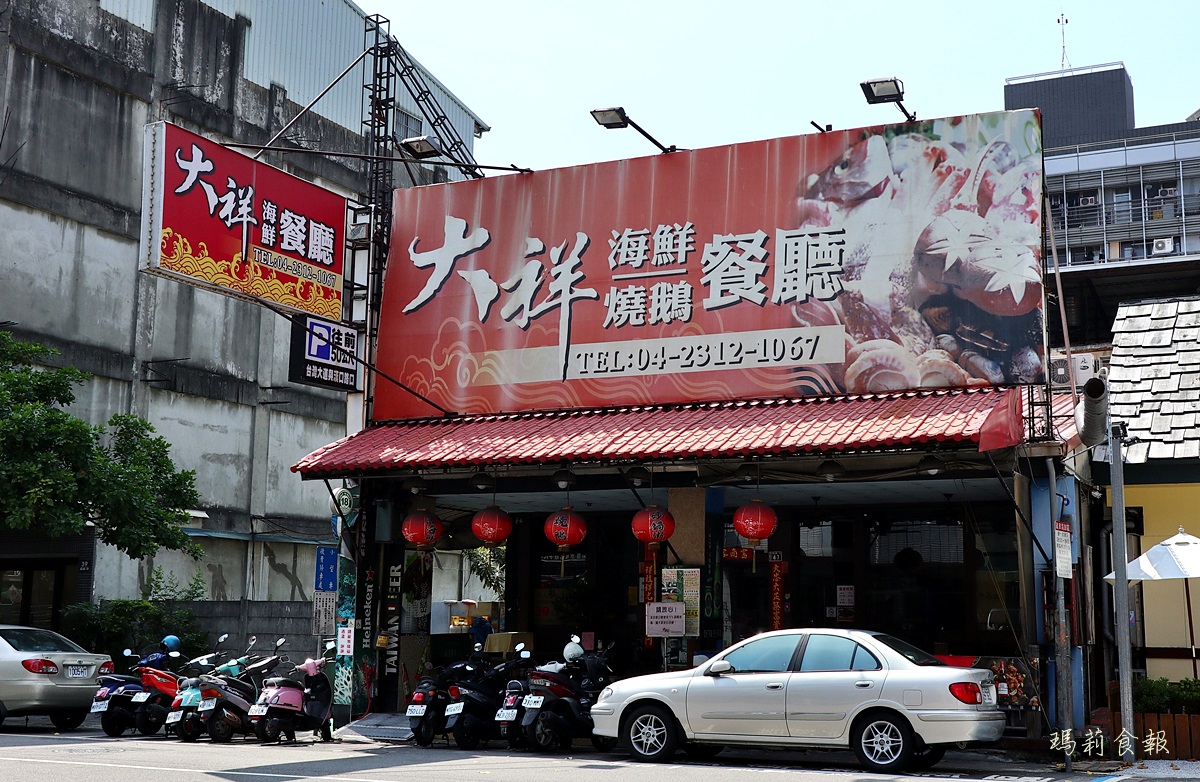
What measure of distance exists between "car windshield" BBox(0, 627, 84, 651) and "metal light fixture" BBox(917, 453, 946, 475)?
40.0 feet

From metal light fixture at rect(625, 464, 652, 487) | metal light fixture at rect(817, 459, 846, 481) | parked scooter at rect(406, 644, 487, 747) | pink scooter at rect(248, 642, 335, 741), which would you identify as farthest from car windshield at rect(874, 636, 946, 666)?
pink scooter at rect(248, 642, 335, 741)

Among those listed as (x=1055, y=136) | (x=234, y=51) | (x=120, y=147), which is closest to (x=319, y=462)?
(x=120, y=147)

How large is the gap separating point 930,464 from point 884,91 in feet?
15.9

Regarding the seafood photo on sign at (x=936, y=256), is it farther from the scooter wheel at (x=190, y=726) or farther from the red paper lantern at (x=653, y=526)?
the scooter wheel at (x=190, y=726)

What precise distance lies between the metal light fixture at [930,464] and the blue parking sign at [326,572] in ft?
28.3

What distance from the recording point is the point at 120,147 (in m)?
29.5

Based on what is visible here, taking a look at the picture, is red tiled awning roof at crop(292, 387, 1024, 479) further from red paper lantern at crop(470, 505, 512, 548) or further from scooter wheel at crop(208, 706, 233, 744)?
scooter wheel at crop(208, 706, 233, 744)

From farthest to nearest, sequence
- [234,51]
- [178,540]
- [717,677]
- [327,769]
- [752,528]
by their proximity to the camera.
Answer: [234,51] < [178,540] < [752,528] < [717,677] < [327,769]

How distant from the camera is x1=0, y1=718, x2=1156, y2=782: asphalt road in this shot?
1158cm

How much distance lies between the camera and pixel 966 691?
39.5 feet

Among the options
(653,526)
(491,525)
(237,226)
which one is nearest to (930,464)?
(653,526)

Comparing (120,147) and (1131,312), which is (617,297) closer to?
(1131,312)

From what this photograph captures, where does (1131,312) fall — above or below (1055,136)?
below

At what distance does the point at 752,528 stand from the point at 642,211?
206 inches
